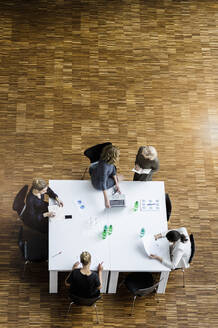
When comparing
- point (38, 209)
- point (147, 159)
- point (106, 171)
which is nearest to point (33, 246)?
point (38, 209)

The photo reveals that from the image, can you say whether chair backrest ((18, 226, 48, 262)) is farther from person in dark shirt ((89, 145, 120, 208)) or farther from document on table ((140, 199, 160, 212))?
document on table ((140, 199, 160, 212))

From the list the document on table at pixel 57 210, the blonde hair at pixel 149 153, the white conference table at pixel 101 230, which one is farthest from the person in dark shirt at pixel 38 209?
the blonde hair at pixel 149 153

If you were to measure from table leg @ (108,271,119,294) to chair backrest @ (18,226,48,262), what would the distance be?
1.01 m

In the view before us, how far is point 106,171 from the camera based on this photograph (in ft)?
23.8

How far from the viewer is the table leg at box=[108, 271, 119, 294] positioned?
6.99 m

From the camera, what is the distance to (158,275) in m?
7.59

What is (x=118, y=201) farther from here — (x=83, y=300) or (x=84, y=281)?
(x=83, y=300)

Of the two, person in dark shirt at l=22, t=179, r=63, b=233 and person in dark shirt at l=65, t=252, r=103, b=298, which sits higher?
person in dark shirt at l=22, t=179, r=63, b=233

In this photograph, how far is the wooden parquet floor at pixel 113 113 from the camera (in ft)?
24.3

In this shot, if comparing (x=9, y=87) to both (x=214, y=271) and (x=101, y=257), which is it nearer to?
(x=101, y=257)

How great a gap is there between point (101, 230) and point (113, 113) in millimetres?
2899

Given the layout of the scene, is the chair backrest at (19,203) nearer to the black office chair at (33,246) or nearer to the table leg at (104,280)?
the black office chair at (33,246)

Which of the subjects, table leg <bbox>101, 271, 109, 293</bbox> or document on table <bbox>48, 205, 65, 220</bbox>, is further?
document on table <bbox>48, 205, 65, 220</bbox>

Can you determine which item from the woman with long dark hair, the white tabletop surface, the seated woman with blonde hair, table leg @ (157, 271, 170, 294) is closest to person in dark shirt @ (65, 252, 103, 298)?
the white tabletop surface
